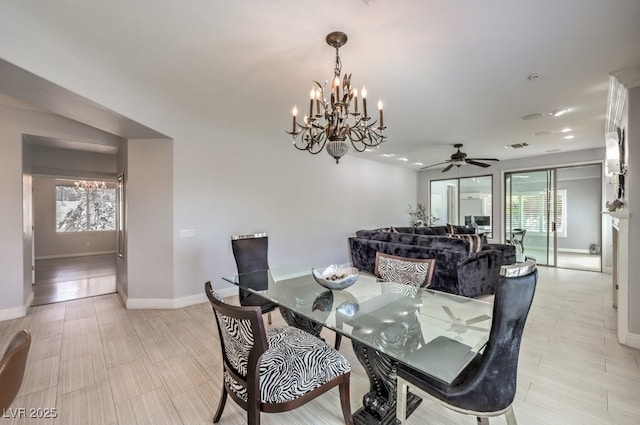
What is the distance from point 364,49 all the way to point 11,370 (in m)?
2.71

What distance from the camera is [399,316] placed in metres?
1.99

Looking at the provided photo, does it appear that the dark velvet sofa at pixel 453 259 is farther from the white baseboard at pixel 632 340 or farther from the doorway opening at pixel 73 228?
the doorway opening at pixel 73 228

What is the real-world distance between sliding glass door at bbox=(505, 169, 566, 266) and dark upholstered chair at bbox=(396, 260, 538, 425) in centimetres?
651

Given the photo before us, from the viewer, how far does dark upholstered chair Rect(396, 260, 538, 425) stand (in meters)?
1.28

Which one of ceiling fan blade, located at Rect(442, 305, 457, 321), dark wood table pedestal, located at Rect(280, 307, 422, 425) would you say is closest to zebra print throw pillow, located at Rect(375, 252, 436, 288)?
ceiling fan blade, located at Rect(442, 305, 457, 321)

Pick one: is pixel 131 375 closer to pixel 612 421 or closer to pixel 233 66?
pixel 233 66

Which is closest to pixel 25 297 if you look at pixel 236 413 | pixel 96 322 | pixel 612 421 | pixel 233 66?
pixel 96 322

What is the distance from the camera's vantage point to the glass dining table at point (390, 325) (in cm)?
150

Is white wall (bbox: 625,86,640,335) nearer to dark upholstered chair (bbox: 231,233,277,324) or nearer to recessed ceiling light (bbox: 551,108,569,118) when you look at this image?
recessed ceiling light (bbox: 551,108,569,118)

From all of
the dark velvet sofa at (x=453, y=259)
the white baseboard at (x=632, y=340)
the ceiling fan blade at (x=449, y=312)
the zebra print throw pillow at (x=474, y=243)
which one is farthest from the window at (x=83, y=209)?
the white baseboard at (x=632, y=340)

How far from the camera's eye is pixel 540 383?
221 cm

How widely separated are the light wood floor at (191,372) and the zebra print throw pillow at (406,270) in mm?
866

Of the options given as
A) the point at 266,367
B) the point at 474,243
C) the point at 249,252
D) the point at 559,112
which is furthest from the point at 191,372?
the point at 559,112

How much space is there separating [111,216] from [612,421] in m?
11.5
